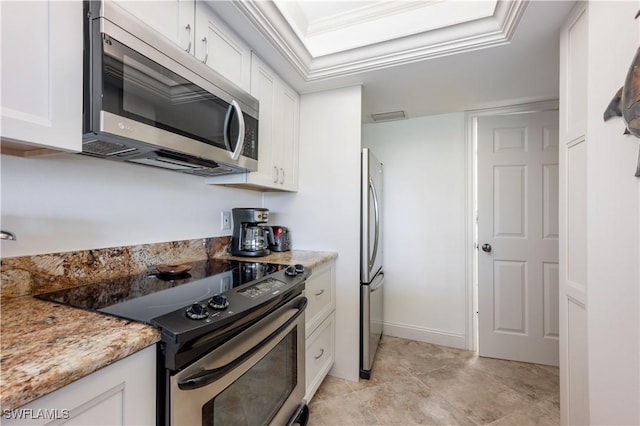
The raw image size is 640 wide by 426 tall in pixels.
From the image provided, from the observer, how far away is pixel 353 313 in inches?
81.1

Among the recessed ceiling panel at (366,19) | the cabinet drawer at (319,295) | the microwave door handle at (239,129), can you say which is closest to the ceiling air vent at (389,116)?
the recessed ceiling panel at (366,19)

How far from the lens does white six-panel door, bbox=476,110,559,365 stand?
2.31 m

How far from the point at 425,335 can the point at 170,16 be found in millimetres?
3056

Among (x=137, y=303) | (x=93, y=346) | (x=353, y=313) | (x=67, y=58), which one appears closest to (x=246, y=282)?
(x=137, y=303)

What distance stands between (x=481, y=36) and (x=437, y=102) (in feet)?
2.95

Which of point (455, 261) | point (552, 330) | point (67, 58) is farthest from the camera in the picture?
point (455, 261)

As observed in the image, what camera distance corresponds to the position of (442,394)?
189 cm

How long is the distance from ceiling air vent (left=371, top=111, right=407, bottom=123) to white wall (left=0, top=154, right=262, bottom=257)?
1845mm

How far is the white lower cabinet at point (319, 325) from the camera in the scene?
1.64 m

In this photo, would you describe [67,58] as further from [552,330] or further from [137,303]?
[552,330]

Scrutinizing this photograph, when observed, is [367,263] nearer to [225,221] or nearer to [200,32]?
[225,221]

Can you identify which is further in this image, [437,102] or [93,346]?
[437,102]

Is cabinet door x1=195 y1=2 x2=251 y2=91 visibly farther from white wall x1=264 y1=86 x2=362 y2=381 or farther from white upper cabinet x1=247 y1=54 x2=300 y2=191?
white wall x1=264 y1=86 x2=362 y2=381

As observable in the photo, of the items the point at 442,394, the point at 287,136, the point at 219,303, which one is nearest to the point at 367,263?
the point at 442,394
